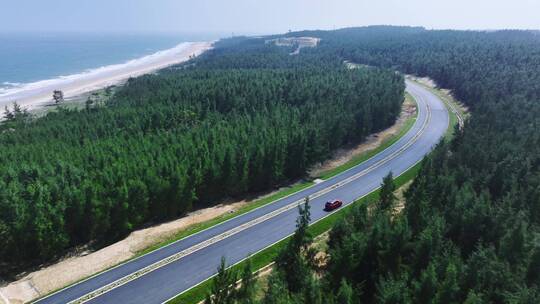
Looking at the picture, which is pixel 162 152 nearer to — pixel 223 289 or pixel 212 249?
A: pixel 212 249

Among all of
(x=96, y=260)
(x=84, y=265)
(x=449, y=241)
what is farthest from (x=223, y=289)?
(x=449, y=241)

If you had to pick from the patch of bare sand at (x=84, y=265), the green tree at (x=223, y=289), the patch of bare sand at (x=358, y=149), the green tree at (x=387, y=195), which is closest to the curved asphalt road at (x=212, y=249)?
the patch of bare sand at (x=84, y=265)

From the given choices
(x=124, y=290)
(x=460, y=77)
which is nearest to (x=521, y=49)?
(x=460, y=77)

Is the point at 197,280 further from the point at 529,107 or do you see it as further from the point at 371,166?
the point at 529,107

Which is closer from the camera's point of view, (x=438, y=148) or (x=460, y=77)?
(x=438, y=148)

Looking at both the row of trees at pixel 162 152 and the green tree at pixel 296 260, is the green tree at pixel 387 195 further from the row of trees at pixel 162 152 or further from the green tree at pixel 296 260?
the row of trees at pixel 162 152

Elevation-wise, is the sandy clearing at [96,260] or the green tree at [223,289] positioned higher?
the green tree at [223,289]

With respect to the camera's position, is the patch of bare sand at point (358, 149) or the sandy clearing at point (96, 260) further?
the patch of bare sand at point (358, 149)
